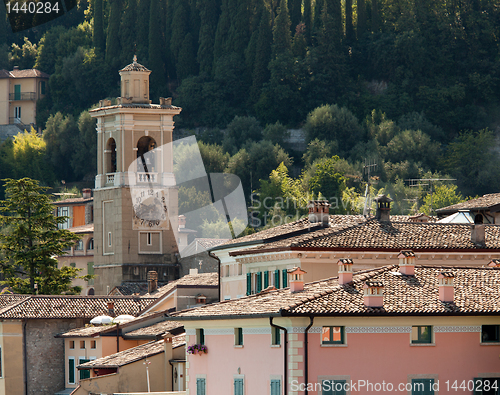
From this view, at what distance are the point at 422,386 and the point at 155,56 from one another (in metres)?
92.6

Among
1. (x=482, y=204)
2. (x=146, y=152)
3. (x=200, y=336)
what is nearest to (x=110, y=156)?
(x=146, y=152)

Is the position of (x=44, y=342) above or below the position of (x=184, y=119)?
below

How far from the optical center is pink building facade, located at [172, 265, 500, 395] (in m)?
30.5

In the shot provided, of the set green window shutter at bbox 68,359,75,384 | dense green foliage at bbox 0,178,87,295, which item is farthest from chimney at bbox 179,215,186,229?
green window shutter at bbox 68,359,75,384

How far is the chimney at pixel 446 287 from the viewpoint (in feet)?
103

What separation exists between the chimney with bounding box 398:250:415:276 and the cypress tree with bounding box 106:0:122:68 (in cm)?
9421

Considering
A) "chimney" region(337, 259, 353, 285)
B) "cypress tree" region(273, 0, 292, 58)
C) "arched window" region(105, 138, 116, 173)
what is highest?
"cypress tree" region(273, 0, 292, 58)

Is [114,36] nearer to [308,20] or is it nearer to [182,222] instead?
[308,20]

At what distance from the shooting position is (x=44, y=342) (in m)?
53.2

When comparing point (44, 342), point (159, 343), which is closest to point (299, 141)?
point (44, 342)

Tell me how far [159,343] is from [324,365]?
12.9 metres

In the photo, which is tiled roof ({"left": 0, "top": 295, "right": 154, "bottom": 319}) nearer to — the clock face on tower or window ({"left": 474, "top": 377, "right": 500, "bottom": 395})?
the clock face on tower

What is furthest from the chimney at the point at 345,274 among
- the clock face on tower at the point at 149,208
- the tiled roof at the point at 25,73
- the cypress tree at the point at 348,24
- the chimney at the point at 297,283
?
the tiled roof at the point at 25,73

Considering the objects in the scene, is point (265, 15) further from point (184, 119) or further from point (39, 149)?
point (39, 149)
